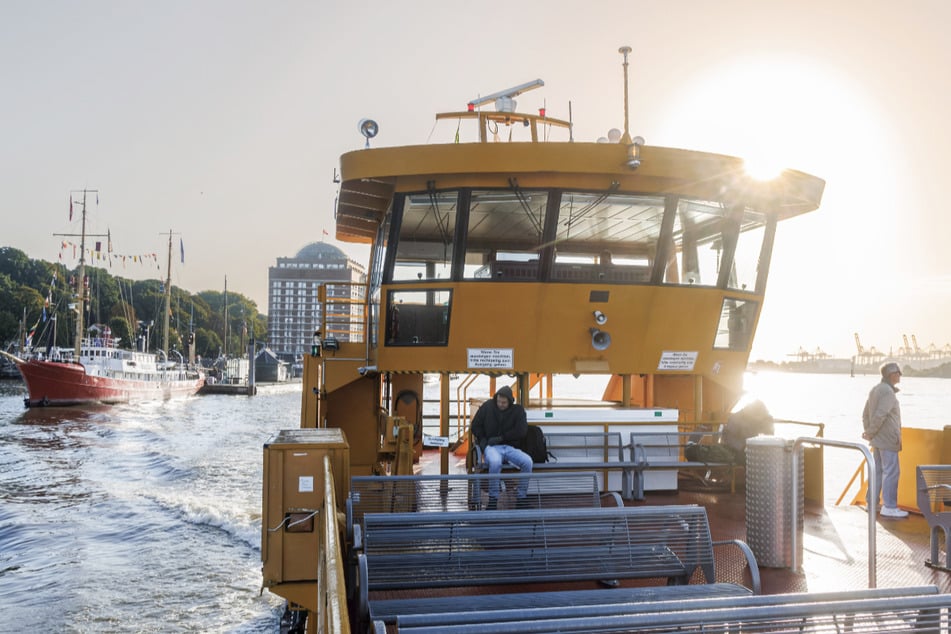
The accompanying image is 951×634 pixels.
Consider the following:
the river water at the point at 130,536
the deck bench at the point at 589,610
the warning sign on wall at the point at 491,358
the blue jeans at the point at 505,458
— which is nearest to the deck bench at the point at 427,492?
the blue jeans at the point at 505,458

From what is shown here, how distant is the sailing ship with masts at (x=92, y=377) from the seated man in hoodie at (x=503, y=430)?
6420 centimetres

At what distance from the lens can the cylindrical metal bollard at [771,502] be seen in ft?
22.7

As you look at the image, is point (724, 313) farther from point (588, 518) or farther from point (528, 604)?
point (528, 604)

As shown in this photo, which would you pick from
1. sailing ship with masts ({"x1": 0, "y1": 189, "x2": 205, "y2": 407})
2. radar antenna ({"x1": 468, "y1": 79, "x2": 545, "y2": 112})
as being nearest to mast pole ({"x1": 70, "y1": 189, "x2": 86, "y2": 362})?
sailing ship with masts ({"x1": 0, "y1": 189, "x2": 205, "y2": 407})

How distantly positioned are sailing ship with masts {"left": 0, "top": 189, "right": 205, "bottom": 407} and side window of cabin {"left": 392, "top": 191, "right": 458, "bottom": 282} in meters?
61.8

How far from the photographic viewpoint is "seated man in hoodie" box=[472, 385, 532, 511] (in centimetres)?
895

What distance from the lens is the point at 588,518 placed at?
5625mm

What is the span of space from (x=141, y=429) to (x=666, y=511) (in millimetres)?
48867

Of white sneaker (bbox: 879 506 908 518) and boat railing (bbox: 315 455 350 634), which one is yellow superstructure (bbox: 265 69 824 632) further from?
boat railing (bbox: 315 455 350 634)

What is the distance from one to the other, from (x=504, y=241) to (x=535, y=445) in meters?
3.14

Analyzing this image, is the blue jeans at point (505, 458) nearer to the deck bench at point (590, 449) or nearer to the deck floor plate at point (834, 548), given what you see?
the deck bench at point (590, 449)

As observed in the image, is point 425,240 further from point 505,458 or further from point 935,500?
point 935,500

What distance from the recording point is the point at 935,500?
7574 mm

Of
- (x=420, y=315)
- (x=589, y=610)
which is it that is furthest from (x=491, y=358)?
(x=589, y=610)
